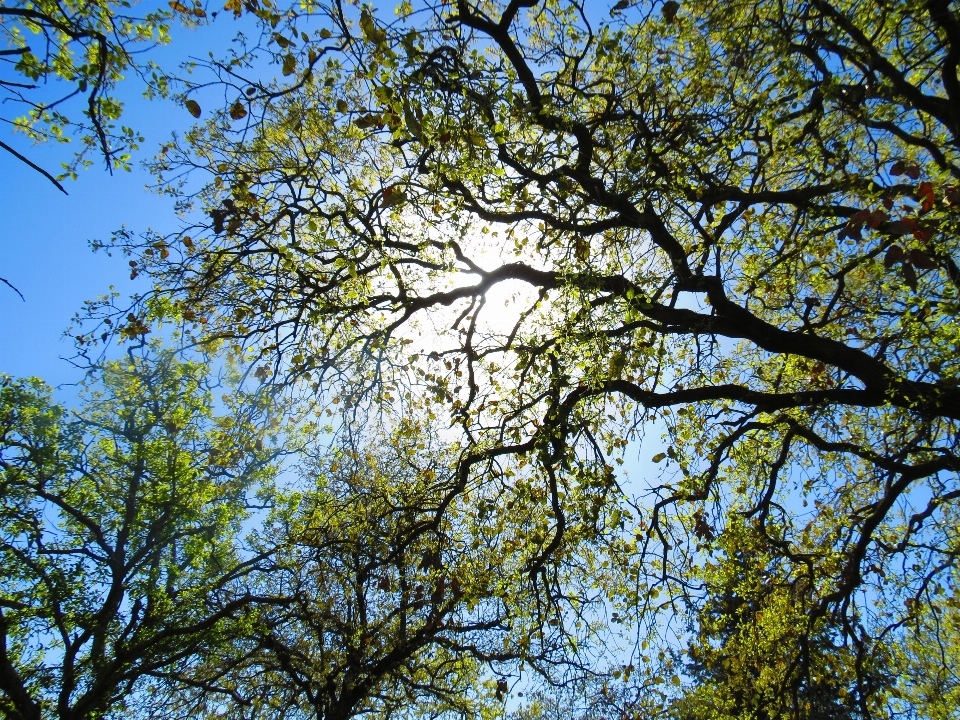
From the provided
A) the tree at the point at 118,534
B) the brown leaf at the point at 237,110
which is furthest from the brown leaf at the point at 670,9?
the tree at the point at 118,534

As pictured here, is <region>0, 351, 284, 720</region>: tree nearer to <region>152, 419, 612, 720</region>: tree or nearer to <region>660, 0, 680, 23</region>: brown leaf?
<region>152, 419, 612, 720</region>: tree

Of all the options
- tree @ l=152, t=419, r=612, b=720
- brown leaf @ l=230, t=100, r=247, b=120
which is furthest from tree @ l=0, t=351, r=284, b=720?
brown leaf @ l=230, t=100, r=247, b=120

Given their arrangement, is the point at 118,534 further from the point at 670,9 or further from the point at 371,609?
the point at 670,9

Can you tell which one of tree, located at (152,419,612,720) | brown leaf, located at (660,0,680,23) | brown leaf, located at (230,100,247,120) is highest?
brown leaf, located at (660,0,680,23)

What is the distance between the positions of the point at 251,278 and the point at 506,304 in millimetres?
4061

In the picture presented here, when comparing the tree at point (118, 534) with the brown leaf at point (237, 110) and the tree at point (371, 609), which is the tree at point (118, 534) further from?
the brown leaf at point (237, 110)

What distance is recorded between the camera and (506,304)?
9.46 meters

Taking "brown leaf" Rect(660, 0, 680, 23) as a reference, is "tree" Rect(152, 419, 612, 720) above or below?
below

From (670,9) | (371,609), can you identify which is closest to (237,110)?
(670,9)

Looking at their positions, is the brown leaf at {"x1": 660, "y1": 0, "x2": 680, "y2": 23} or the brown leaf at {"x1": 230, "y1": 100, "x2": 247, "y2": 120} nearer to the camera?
the brown leaf at {"x1": 660, "y1": 0, "x2": 680, "y2": 23}

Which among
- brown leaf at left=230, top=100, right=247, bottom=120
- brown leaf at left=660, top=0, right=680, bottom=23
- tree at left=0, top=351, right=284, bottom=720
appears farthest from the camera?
tree at left=0, top=351, right=284, bottom=720

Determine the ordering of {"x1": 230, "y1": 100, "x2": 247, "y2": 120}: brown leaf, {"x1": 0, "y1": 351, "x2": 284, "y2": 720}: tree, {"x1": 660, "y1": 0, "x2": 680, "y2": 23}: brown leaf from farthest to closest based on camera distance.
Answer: {"x1": 0, "y1": 351, "x2": 284, "y2": 720}: tree < {"x1": 230, "y1": 100, "x2": 247, "y2": 120}: brown leaf < {"x1": 660, "y1": 0, "x2": 680, "y2": 23}: brown leaf

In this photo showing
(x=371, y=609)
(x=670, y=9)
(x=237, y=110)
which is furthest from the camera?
(x=371, y=609)

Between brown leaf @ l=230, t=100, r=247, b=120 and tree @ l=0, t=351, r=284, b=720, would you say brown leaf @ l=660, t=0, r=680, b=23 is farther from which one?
tree @ l=0, t=351, r=284, b=720
